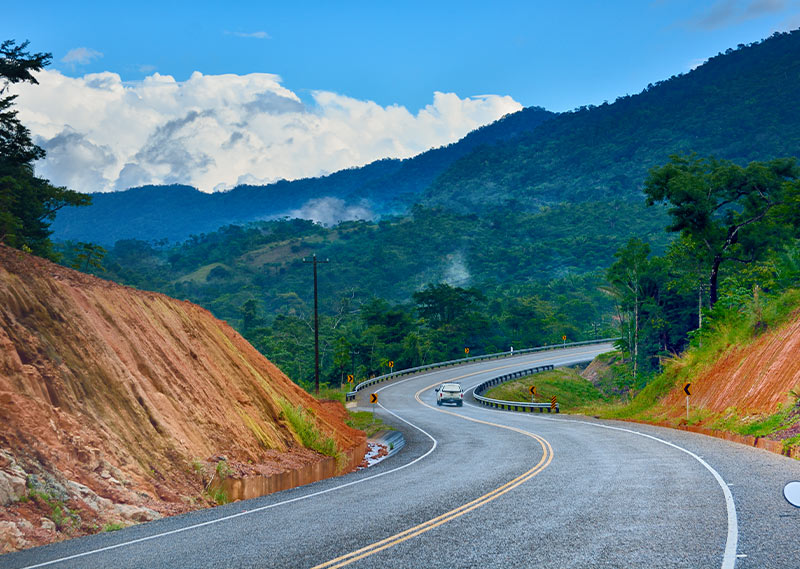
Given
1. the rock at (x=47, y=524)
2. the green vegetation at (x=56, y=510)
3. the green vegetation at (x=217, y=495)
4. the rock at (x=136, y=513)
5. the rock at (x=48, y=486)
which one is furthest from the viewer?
the green vegetation at (x=217, y=495)

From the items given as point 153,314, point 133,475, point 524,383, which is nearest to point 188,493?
point 133,475

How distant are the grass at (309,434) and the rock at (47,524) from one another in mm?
11043

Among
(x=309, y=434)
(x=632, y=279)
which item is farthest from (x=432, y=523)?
(x=632, y=279)

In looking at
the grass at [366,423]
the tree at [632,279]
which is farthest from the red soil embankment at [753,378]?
the tree at [632,279]

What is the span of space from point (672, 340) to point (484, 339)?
36430mm

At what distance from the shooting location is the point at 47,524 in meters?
11.2

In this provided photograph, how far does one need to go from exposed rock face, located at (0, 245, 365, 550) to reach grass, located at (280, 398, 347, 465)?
1.56ft

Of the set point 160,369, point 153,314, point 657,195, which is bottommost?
point 160,369

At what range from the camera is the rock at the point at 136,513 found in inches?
495

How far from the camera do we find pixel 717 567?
8.42m

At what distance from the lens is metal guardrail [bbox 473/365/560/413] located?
48.0m

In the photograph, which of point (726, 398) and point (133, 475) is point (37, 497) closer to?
point (133, 475)

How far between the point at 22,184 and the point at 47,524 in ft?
153

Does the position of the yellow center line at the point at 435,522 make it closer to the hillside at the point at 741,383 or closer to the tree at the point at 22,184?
the hillside at the point at 741,383
